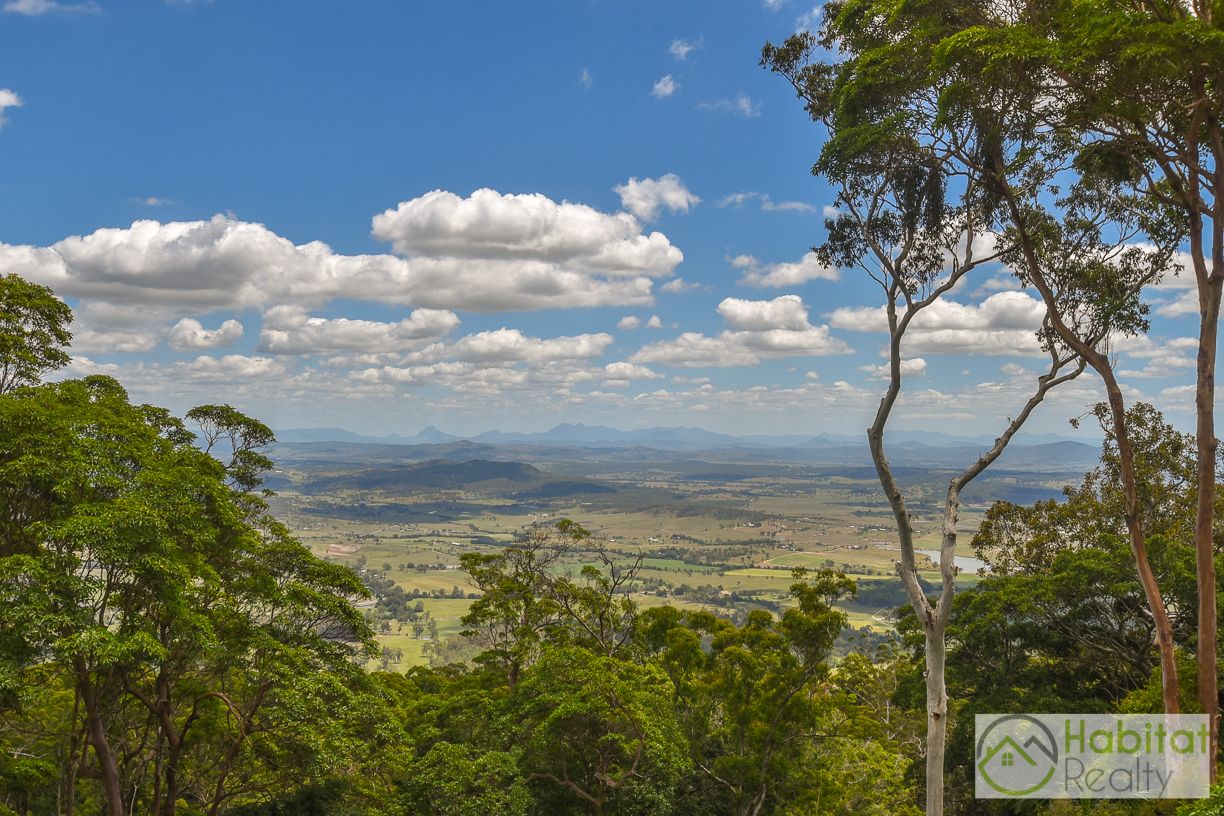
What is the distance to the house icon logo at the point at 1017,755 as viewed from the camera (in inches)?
595

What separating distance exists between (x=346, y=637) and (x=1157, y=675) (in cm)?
1779

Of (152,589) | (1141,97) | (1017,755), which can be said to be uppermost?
(1141,97)

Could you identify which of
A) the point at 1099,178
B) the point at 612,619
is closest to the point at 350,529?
the point at 612,619

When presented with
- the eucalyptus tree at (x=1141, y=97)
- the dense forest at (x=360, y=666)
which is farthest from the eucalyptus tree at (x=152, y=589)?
the eucalyptus tree at (x=1141, y=97)

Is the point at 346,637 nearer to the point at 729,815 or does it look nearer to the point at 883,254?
the point at 729,815

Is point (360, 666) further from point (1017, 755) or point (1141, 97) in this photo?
point (1141, 97)

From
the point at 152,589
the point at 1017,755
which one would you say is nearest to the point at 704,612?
the point at 1017,755

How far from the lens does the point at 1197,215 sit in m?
11.4

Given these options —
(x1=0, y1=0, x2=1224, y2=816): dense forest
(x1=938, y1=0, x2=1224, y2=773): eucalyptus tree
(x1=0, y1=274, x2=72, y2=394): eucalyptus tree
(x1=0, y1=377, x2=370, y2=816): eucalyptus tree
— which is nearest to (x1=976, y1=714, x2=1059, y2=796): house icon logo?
(x1=0, y1=0, x2=1224, y2=816): dense forest

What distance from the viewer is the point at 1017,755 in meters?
15.4

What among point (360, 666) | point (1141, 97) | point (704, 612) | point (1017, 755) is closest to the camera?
point (1141, 97)

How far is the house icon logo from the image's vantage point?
15.1 meters

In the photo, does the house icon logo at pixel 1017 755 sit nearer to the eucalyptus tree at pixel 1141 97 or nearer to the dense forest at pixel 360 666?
the dense forest at pixel 360 666

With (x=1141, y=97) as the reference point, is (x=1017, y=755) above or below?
below
